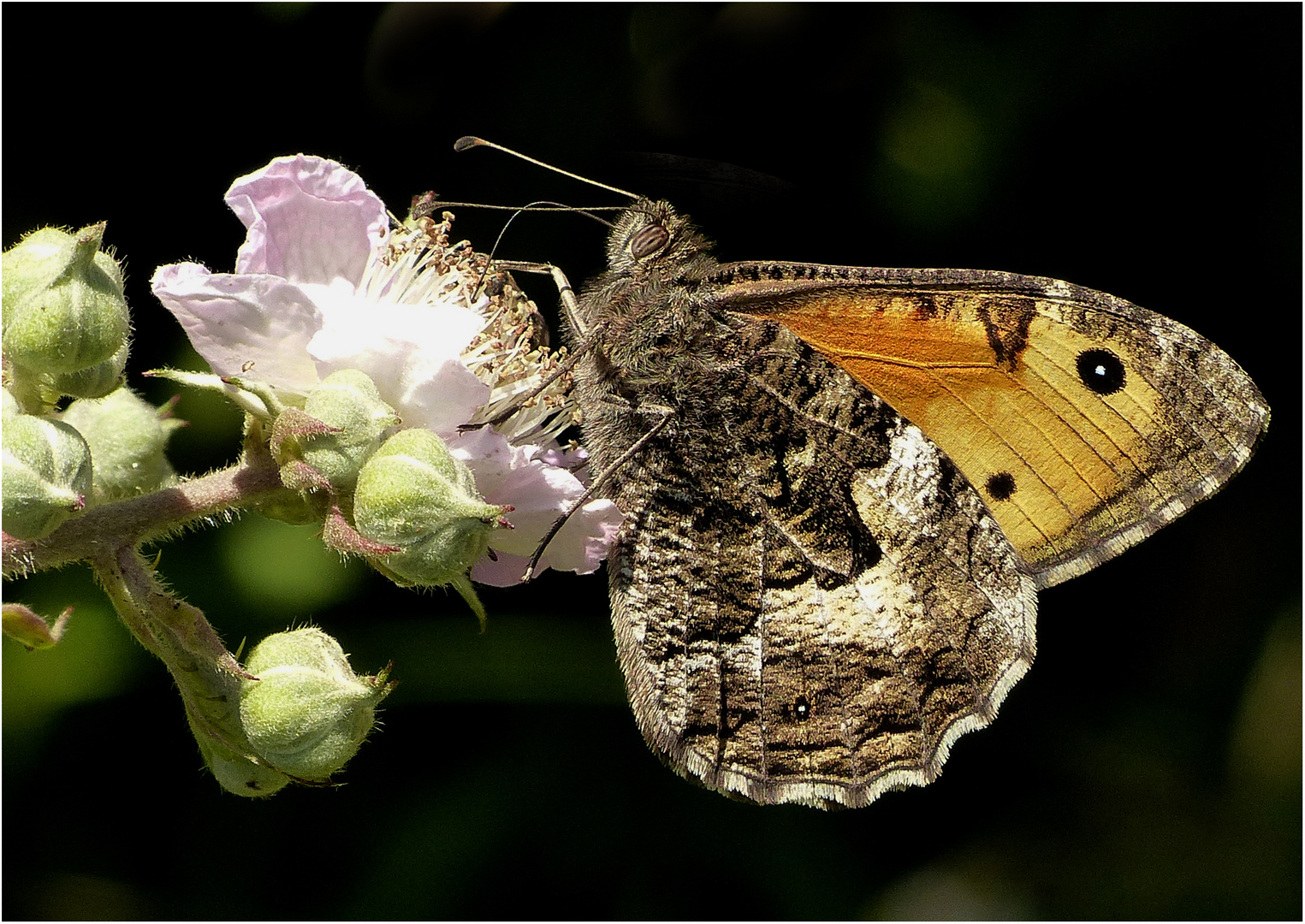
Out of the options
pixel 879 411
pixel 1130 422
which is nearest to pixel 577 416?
pixel 879 411

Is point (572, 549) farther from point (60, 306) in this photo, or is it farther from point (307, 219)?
point (60, 306)

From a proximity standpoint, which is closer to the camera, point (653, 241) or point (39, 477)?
point (39, 477)

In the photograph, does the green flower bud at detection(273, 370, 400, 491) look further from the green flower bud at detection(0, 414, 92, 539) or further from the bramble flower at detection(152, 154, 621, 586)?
the green flower bud at detection(0, 414, 92, 539)

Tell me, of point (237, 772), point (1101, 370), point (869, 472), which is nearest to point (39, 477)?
point (237, 772)

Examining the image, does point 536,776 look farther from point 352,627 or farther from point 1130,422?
point 1130,422

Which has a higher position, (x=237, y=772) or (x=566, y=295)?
(x=566, y=295)
